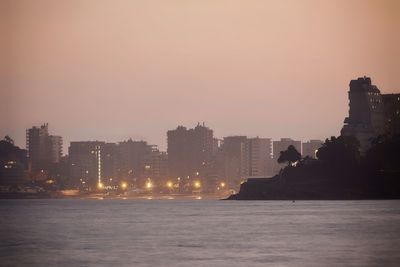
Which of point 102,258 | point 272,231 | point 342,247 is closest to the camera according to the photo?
point 102,258

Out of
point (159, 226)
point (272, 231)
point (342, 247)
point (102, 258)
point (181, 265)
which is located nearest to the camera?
point (181, 265)

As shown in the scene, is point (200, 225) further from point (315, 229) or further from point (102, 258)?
point (102, 258)

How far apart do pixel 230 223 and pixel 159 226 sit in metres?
12.8

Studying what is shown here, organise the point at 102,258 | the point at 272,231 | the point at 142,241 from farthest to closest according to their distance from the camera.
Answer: the point at 272,231
the point at 142,241
the point at 102,258

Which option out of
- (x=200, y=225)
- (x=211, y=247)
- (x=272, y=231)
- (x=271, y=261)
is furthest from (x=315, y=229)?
(x=271, y=261)

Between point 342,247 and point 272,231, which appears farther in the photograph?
point 272,231

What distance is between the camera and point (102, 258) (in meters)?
86.3

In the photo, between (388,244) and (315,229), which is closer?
(388,244)

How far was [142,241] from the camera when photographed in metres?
107

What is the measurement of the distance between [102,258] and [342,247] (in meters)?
25.4

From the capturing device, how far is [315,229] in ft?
418

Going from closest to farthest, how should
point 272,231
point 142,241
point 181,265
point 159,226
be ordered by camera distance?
1. point 181,265
2. point 142,241
3. point 272,231
4. point 159,226

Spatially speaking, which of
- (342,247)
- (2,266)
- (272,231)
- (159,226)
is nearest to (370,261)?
(342,247)

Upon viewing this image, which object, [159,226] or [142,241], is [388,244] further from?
[159,226]
